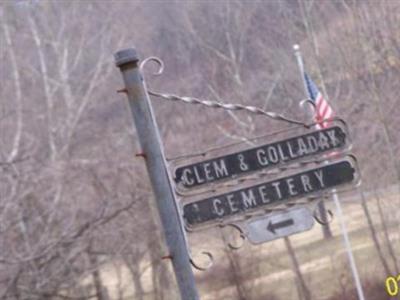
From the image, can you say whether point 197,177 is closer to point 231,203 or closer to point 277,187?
point 231,203

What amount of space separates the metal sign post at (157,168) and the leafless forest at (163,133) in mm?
6949

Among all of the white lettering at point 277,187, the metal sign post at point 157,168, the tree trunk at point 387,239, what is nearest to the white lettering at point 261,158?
the white lettering at point 277,187

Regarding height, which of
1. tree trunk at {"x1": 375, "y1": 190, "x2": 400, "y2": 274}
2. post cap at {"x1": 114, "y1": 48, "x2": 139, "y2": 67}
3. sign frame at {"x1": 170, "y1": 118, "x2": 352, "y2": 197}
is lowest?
tree trunk at {"x1": 375, "y1": 190, "x2": 400, "y2": 274}

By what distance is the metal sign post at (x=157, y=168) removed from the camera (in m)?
4.53

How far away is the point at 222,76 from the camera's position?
20.2m

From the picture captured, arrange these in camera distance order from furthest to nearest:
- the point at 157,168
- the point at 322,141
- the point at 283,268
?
the point at 283,268
the point at 322,141
the point at 157,168

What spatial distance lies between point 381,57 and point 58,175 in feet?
17.6

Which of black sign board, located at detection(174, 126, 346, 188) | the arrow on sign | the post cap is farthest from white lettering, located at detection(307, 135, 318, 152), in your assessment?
the post cap

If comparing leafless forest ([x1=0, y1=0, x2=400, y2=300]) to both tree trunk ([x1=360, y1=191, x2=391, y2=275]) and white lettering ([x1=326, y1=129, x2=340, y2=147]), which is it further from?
white lettering ([x1=326, y1=129, x2=340, y2=147])

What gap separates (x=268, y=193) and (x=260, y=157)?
165 mm

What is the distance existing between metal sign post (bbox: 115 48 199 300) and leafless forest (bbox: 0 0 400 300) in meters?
6.95

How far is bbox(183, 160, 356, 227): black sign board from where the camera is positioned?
A: 4.59 meters

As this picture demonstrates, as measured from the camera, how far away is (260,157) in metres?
4.71

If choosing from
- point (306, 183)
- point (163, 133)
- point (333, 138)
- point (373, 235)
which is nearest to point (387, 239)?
point (373, 235)
